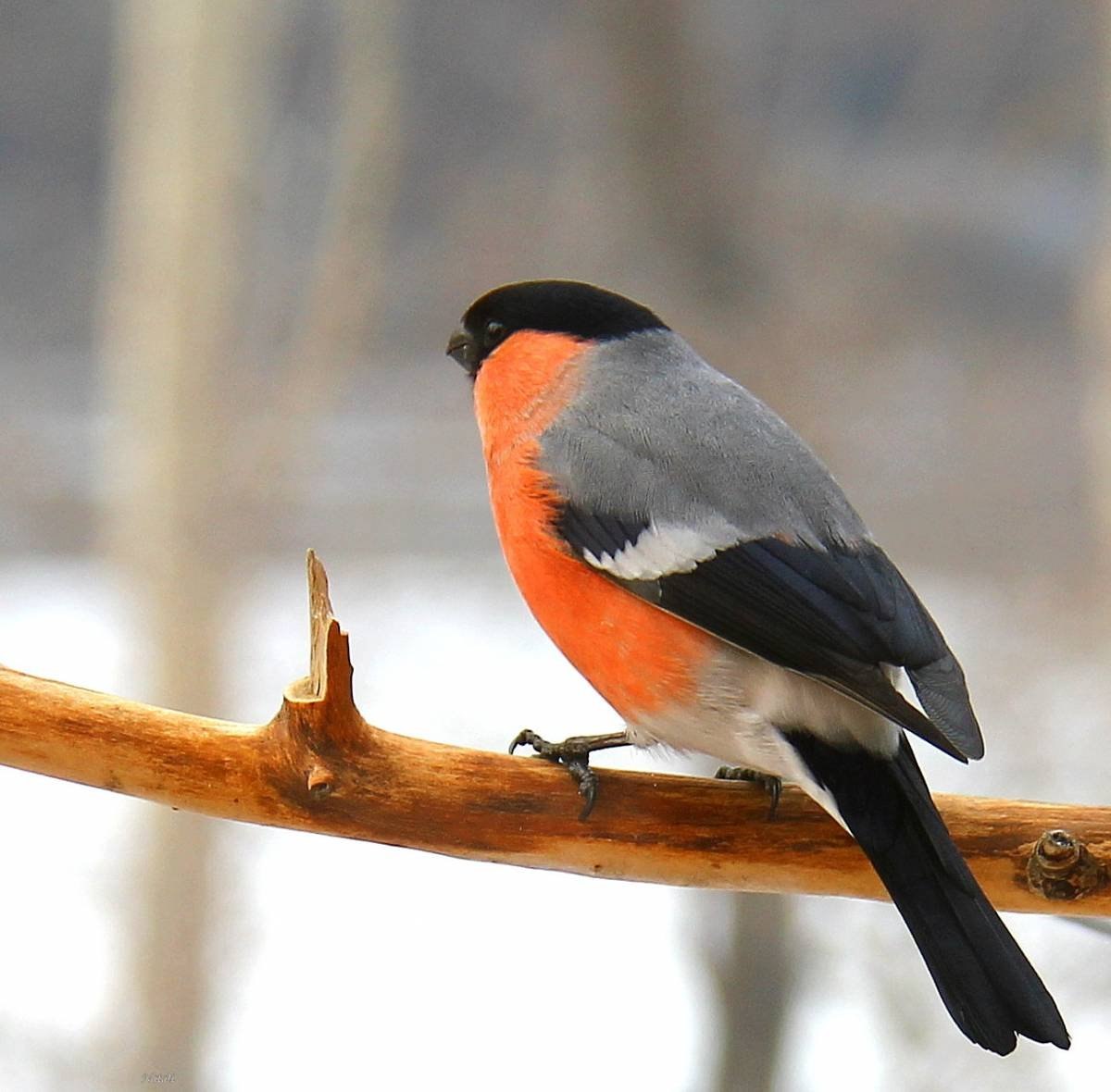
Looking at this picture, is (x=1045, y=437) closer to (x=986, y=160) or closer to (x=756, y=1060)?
(x=986, y=160)

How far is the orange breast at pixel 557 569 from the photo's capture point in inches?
30.9

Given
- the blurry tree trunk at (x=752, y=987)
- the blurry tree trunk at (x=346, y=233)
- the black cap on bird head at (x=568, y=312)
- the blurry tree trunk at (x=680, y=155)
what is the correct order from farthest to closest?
1. the blurry tree trunk at (x=346, y=233)
2. the blurry tree trunk at (x=680, y=155)
3. the blurry tree trunk at (x=752, y=987)
4. the black cap on bird head at (x=568, y=312)

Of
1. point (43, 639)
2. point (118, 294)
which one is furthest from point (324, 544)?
point (118, 294)

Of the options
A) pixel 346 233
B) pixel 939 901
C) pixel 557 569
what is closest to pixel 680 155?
pixel 346 233

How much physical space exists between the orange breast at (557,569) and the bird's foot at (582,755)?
0.03m

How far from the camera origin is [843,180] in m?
1.63

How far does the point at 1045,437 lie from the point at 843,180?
49 cm

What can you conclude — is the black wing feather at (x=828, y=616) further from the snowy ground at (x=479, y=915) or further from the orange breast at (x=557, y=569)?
the snowy ground at (x=479, y=915)

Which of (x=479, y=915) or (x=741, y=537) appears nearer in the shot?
(x=741, y=537)

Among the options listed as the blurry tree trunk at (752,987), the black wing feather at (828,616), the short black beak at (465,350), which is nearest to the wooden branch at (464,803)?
the black wing feather at (828,616)

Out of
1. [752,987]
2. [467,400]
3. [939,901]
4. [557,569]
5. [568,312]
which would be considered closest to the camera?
[939,901]

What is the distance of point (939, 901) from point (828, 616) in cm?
14

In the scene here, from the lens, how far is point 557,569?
0.82m

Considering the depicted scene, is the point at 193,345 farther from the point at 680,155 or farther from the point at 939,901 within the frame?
the point at 939,901
